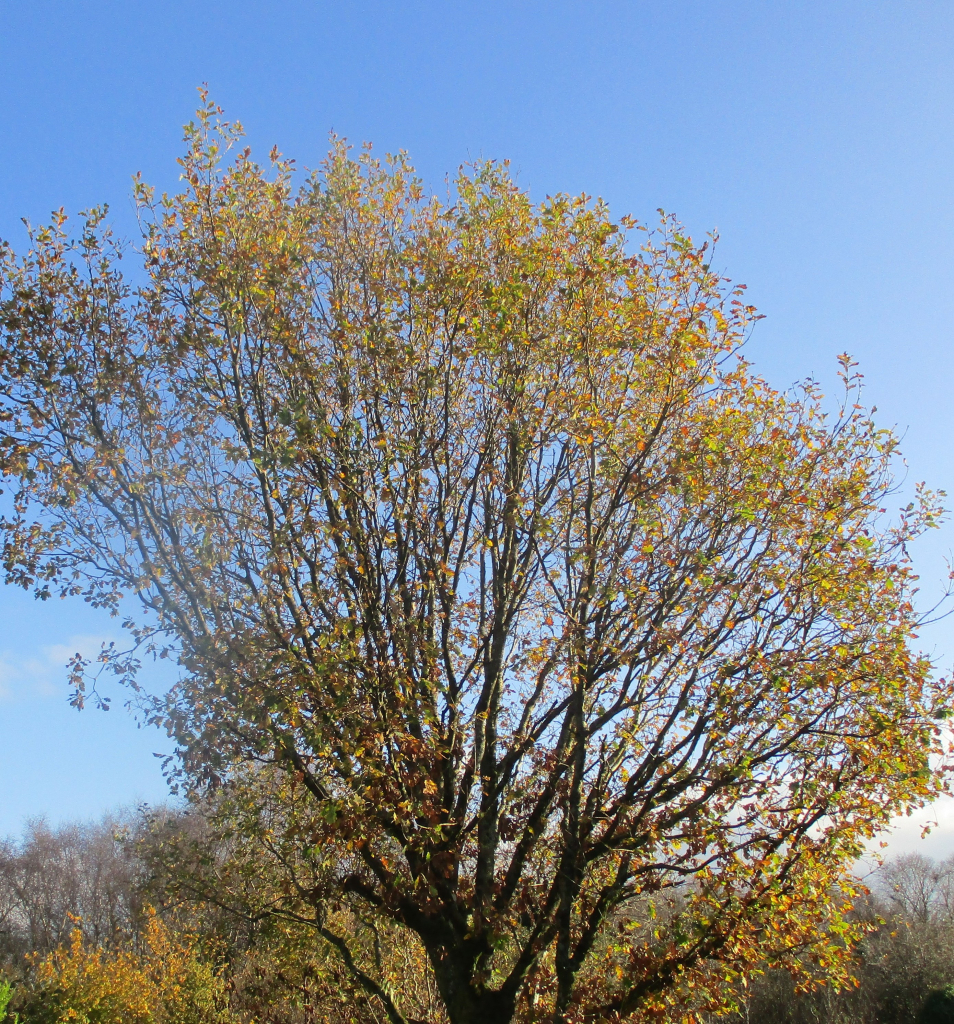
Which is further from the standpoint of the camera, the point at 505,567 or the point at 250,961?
the point at 250,961

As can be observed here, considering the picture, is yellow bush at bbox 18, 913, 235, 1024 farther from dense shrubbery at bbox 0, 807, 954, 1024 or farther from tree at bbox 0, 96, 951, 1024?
tree at bbox 0, 96, 951, 1024

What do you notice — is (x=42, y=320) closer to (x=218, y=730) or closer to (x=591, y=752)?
(x=218, y=730)

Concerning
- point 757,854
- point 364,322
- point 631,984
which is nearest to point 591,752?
point 757,854

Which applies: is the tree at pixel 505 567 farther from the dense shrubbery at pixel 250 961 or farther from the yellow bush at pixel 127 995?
the yellow bush at pixel 127 995

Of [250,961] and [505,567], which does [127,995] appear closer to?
[250,961]

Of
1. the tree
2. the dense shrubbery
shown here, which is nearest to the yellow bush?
the dense shrubbery

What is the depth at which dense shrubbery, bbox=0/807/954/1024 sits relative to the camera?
8750mm

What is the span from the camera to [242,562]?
743cm

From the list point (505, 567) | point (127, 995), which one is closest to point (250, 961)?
point (127, 995)

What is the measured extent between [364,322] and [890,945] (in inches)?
969

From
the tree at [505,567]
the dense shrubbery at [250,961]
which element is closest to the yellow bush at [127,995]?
the dense shrubbery at [250,961]

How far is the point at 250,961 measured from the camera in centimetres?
1914

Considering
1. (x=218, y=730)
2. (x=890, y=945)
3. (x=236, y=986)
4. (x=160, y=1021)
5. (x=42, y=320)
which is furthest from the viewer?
(x=890, y=945)

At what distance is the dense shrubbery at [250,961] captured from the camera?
8.75m
